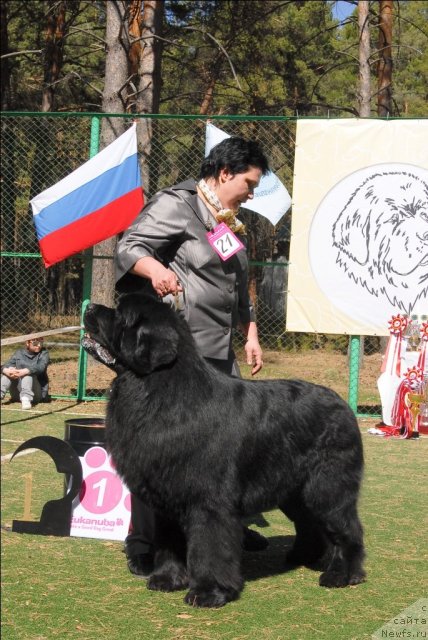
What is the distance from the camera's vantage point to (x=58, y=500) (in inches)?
189

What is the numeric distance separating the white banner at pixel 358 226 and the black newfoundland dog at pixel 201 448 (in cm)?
512

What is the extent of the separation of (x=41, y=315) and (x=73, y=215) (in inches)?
254

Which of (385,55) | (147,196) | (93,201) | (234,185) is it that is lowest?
(234,185)

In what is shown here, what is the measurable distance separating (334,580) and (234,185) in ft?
6.39

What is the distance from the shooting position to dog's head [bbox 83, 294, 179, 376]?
143 inches

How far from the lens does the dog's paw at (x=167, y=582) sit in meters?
3.96

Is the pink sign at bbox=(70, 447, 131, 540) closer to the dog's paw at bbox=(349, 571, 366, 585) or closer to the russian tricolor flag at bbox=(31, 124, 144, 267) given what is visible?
the dog's paw at bbox=(349, 571, 366, 585)

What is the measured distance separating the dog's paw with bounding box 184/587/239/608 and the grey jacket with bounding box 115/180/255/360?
113 cm

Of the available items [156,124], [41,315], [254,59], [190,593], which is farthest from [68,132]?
[190,593]

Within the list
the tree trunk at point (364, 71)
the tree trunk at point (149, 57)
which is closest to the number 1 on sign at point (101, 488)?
the tree trunk at point (149, 57)

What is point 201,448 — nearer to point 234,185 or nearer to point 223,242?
point 223,242

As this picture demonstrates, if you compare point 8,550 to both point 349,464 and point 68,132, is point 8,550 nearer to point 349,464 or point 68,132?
point 349,464

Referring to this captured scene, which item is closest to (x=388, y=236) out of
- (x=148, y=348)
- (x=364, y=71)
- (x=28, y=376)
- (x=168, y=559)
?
(x=28, y=376)

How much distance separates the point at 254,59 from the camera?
20000 millimetres
